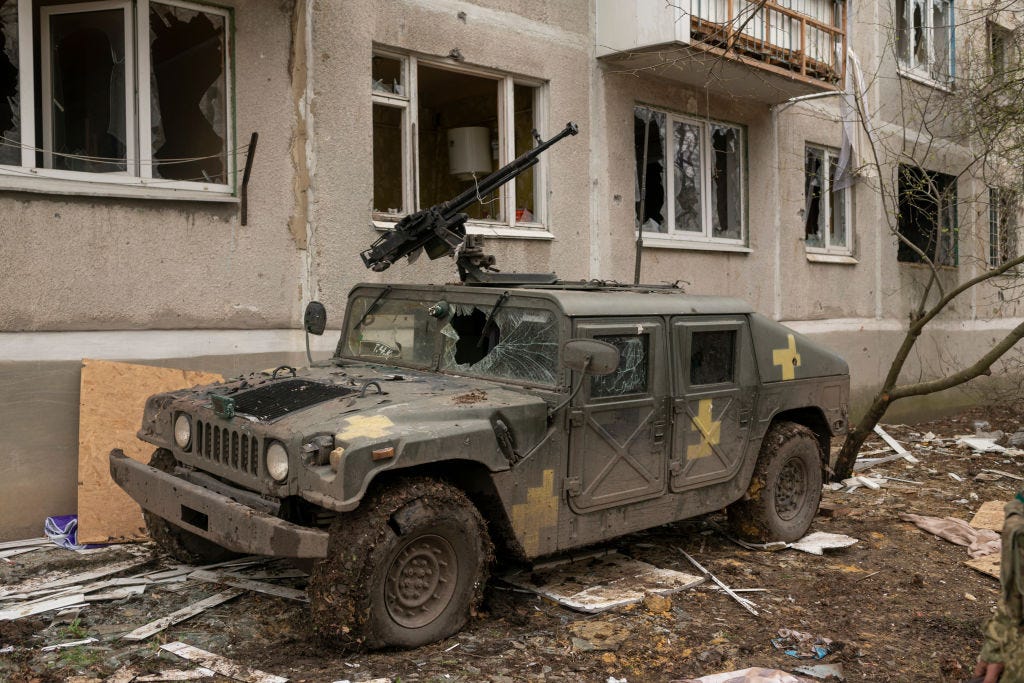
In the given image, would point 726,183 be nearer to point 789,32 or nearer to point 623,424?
point 789,32

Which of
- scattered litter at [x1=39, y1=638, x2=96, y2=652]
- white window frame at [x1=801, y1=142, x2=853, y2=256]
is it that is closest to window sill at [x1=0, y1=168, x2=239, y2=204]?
scattered litter at [x1=39, y1=638, x2=96, y2=652]

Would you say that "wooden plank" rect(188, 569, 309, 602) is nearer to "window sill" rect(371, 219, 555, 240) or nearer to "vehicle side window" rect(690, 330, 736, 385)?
"vehicle side window" rect(690, 330, 736, 385)

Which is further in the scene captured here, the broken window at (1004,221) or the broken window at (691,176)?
the broken window at (1004,221)

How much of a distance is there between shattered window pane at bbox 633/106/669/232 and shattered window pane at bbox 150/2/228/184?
477cm

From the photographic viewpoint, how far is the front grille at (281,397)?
4.33 metres

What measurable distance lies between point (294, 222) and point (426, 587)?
3925 millimetres

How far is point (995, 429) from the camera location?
12484 millimetres

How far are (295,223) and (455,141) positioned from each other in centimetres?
255

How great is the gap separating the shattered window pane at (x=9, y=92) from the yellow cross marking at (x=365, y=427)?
3777mm

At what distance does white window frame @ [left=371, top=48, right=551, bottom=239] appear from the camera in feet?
26.7

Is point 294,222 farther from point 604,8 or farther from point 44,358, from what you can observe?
point 604,8

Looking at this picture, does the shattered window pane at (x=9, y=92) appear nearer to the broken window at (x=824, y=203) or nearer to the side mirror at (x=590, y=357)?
the side mirror at (x=590, y=357)

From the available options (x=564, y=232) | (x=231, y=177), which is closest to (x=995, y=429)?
(x=564, y=232)

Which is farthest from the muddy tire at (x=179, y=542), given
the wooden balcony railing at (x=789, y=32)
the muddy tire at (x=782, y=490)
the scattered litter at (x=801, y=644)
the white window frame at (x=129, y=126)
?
the wooden balcony railing at (x=789, y=32)
